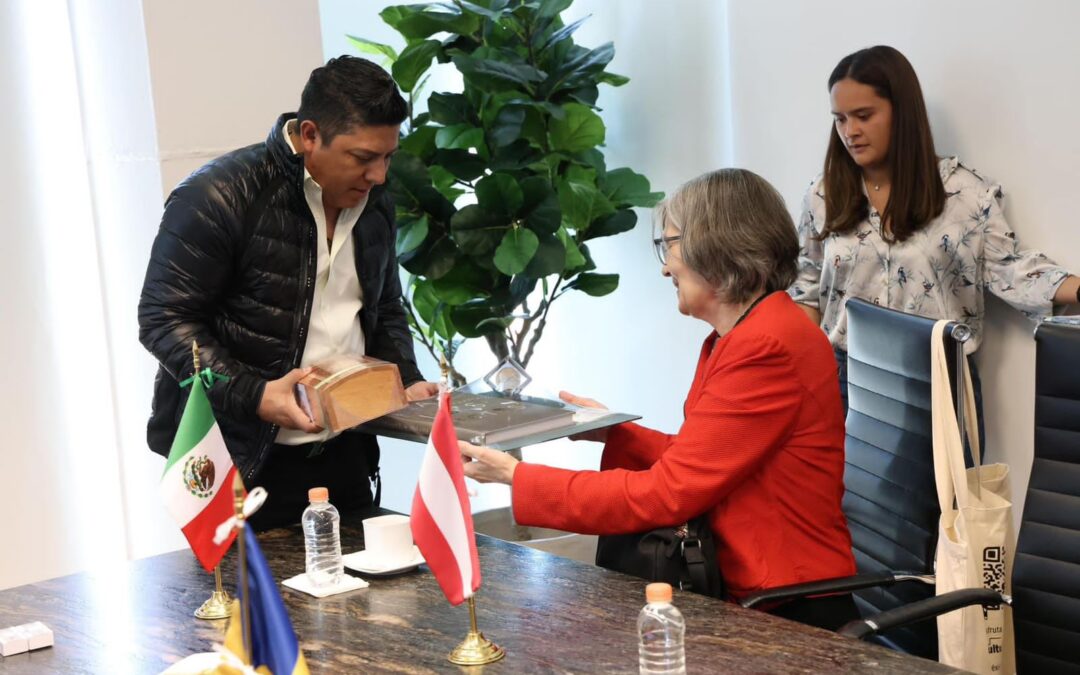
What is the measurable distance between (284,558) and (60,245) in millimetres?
1783

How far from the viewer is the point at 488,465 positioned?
7.27ft

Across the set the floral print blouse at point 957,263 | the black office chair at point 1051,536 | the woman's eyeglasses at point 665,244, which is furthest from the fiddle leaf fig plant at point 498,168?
the black office chair at point 1051,536

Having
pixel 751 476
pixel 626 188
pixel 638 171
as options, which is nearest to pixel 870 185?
pixel 626 188

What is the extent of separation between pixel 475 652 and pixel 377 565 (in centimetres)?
50

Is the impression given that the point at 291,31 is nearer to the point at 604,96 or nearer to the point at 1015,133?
the point at 604,96

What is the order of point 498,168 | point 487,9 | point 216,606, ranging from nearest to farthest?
1. point 216,606
2. point 487,9
3. point 498,168

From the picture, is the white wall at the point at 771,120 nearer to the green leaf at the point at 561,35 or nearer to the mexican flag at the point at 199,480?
the green leaf at the point at 561,35

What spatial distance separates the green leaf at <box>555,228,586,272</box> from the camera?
4.18 metres

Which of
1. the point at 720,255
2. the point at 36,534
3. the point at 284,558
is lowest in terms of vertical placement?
the point at 36,534

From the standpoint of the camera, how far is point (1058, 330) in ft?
6.66

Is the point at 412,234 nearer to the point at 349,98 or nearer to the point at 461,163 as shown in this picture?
the point at 461,163

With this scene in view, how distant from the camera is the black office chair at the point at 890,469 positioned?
7.23ft

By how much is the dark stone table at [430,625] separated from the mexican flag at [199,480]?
13 centimetres

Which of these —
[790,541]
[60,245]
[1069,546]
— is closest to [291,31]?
[60,245]
